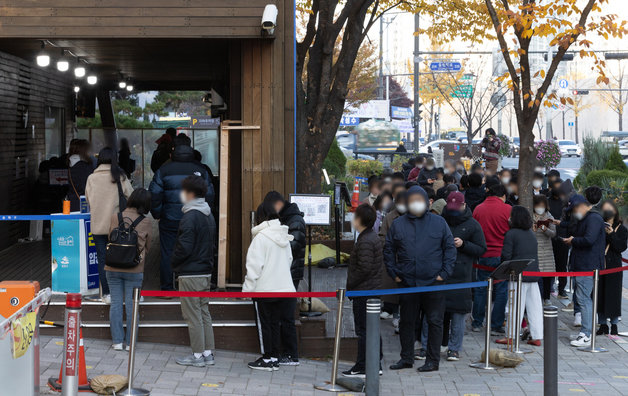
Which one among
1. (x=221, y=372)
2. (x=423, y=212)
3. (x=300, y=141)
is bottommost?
(x=221, y=372)

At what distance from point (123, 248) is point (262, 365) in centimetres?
188

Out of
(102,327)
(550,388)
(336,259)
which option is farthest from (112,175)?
(336,259)

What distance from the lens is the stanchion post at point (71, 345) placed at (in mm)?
6359

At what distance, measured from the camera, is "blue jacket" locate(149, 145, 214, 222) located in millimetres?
9477

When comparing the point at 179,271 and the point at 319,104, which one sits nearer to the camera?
the point at 179,271

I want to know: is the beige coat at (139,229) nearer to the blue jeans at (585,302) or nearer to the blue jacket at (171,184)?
the blue jacket at (171,184)

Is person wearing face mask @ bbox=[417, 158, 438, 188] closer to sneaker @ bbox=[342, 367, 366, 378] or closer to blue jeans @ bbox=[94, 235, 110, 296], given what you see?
sneaker @ bbox=[342, 367, 366, 378]

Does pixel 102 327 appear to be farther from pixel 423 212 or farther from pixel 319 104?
pixel 319 104

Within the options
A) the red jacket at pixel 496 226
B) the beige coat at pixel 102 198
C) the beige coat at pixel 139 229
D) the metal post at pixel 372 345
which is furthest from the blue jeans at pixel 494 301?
the beige coat at pixel 102 198

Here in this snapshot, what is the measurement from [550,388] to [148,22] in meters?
5.80

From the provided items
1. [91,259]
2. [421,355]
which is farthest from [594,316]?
[91,259]

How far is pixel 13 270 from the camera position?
11.6 meters

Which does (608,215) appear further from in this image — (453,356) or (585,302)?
(453,356)

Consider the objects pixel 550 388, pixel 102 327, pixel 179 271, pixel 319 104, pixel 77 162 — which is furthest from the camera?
pixel 319 104
